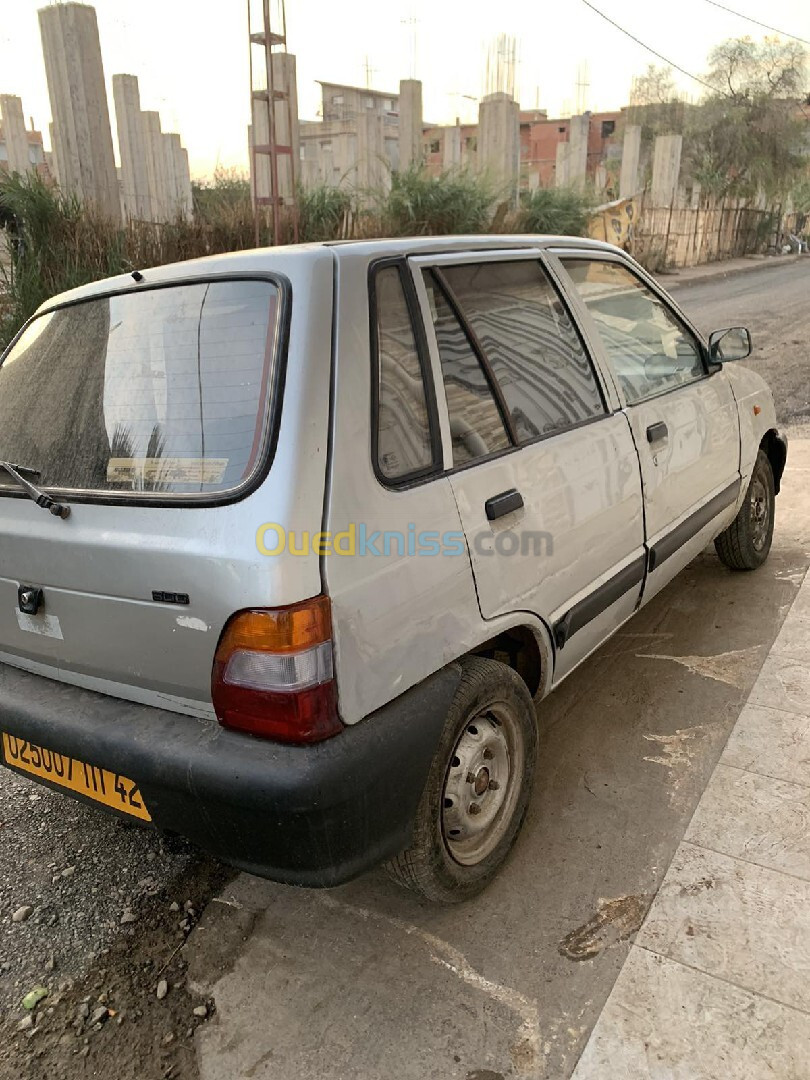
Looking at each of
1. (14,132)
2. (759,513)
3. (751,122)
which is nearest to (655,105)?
(751,122)

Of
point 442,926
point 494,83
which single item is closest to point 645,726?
point 442,926

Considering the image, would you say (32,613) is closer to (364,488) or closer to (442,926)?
(364,488)

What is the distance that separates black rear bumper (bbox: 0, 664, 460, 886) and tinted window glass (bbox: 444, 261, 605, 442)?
3.04 feet

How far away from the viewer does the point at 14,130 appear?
24.1 metres

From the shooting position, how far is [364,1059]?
73.4 inches

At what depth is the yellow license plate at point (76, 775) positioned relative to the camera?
1964 mm

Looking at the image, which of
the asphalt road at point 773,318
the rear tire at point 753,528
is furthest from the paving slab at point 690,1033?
the asphalt road at point 773,318

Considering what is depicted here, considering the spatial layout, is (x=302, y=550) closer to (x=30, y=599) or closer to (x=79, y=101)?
(x=30, y=599)

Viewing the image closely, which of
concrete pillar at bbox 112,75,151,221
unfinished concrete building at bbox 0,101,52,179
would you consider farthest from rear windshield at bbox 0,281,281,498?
unfinished concrete building at bbox 0,101,52,179

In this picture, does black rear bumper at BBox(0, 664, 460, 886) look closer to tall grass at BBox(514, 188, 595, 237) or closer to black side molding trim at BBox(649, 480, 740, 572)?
black side molding trim at BBox(649, 480, 740, 572)

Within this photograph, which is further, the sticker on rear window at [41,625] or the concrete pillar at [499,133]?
the concrete pillar at [499,133]

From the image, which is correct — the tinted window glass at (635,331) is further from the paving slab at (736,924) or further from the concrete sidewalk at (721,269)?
the concrete sidewalk at (721,269)

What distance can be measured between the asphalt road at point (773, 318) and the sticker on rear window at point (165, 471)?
6.69 metres

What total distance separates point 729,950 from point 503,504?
1.29 metres
